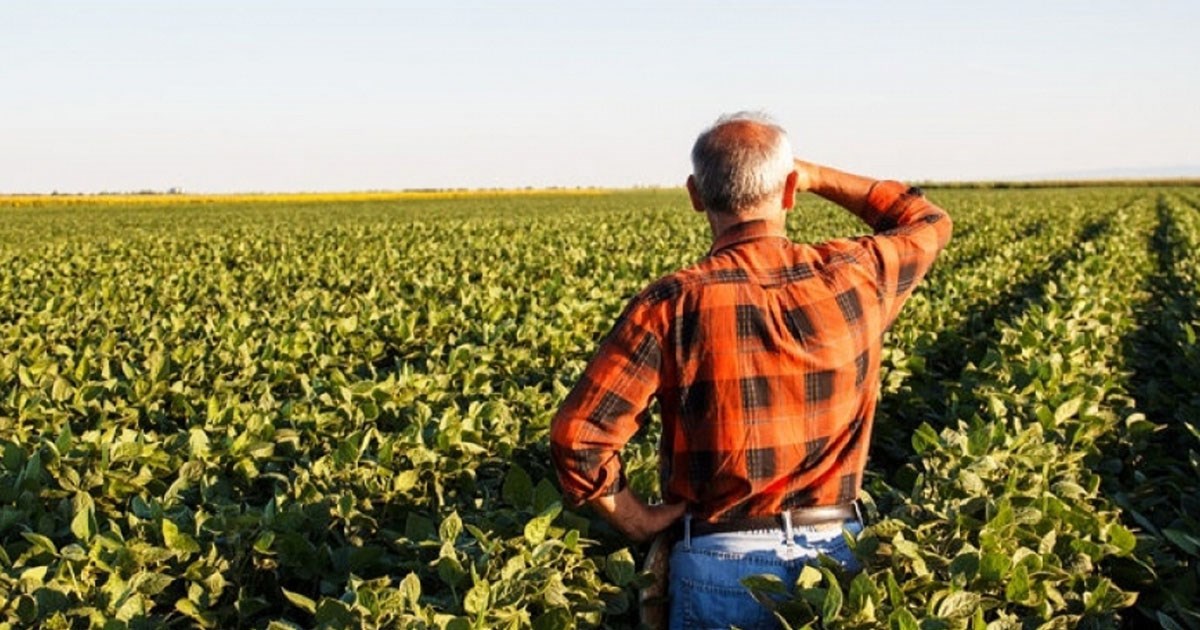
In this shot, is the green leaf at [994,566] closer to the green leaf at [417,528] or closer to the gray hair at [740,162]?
the gray hair at [740,162]

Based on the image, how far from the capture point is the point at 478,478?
429 cm

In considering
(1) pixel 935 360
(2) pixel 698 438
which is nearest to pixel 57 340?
(1) pixel 935 360

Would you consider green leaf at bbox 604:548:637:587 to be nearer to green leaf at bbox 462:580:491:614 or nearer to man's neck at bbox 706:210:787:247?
green leaf at bbox 462:580:491:614

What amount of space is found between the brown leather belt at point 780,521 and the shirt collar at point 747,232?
71cm

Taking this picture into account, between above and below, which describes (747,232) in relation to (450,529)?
above

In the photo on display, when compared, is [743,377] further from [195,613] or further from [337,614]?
[195,613]

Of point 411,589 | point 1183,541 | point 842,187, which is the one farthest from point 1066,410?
point 411,589

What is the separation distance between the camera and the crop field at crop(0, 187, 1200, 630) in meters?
2.90

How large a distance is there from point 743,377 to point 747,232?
0.36 metres

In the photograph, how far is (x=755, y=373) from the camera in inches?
106

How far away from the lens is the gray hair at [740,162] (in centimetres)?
260

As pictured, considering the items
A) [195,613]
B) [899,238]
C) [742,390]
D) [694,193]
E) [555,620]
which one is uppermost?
[694,193]

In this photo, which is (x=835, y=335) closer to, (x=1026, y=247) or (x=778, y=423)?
(x=778, y=423)

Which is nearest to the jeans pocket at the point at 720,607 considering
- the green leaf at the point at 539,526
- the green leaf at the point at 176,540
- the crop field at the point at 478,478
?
the crop field at the point at 478,478
